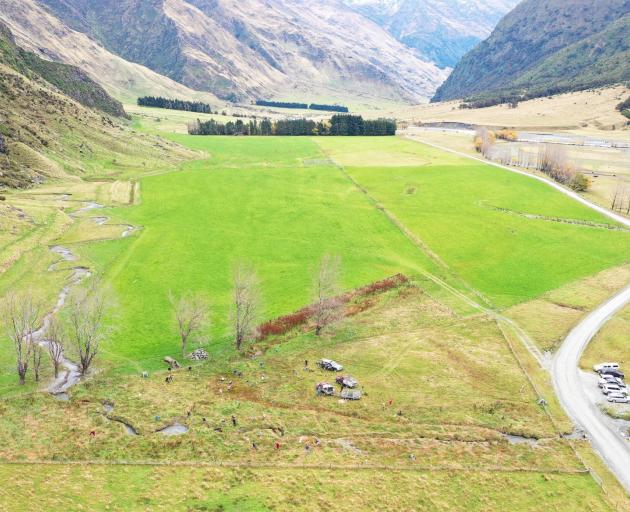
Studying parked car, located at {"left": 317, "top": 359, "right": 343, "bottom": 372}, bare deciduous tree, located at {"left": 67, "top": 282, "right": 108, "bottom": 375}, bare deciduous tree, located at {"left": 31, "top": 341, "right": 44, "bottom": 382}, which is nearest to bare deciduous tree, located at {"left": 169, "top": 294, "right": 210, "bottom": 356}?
bare deciduous tree, located at {"left": 67, "top": 282, "right": 108, "bottom": 375}

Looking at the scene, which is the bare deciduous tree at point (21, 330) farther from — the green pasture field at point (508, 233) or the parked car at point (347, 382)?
the green pasture field at point (508, 233)

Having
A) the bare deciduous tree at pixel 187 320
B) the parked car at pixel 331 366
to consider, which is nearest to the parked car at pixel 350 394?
the parked car at pixel 331 366

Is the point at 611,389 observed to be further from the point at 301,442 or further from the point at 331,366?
the point at 301,442

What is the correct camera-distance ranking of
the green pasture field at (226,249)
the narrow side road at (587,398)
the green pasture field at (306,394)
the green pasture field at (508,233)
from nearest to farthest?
the green pasture field at (306,394) → the narrow side road at (587,398) → the green pasture field at (226,249) → the green pasture field at (508,233)

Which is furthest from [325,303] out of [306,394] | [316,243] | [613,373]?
[613,373]

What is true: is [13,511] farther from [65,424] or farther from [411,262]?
[411,262]

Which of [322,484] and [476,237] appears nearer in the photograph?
[322,484]

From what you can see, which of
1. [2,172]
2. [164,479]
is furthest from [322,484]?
[2,172]
